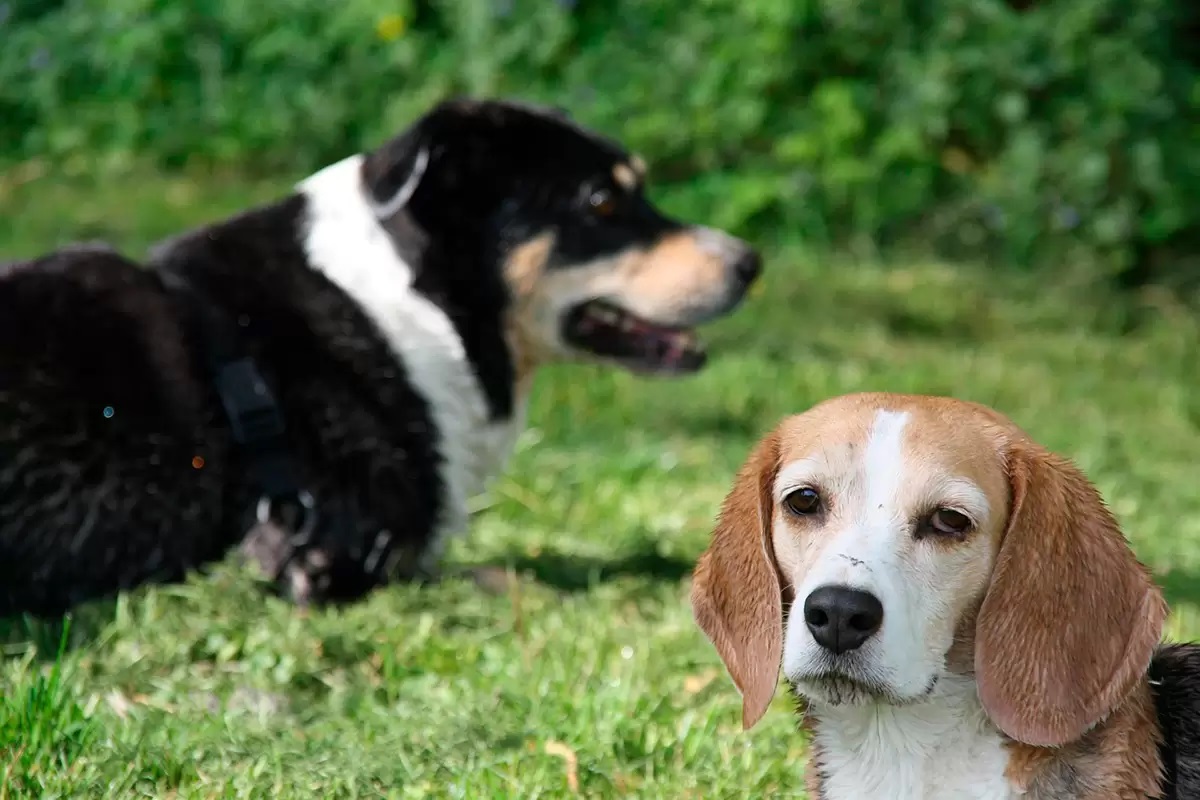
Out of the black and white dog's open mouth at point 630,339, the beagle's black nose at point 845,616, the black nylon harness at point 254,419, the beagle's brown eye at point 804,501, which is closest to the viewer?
the beagle's black nose at point 845,616

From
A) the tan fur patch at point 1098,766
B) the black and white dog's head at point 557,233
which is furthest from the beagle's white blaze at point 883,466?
the black and white dog's head at point 557,233

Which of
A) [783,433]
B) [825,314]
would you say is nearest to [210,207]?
[825,314]

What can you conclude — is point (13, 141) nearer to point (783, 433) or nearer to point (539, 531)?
point (539, 531)

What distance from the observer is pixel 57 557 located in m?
4.10

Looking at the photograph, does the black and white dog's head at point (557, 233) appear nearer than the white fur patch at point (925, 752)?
No

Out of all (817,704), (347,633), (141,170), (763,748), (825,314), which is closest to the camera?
(817,704)

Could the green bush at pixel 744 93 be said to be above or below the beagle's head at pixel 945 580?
below

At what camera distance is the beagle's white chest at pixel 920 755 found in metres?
2.53

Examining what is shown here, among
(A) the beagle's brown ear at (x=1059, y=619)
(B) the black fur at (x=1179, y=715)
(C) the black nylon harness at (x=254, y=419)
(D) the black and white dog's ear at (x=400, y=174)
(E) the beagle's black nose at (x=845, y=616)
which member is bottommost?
(C) the black nylon harness at (x=254, y=419)

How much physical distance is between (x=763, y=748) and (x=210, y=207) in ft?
21.5

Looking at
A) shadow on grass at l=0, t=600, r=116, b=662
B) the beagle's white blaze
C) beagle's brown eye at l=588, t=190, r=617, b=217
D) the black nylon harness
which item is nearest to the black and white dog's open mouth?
beagle's brown eye at l=588, t=190, r=617, b=217

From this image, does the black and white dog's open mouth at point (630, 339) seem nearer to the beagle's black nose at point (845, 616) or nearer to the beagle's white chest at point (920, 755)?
the beagle's white chest at point (920, 755)

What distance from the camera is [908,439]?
2611 mm

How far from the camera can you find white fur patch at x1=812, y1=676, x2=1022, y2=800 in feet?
8.29
